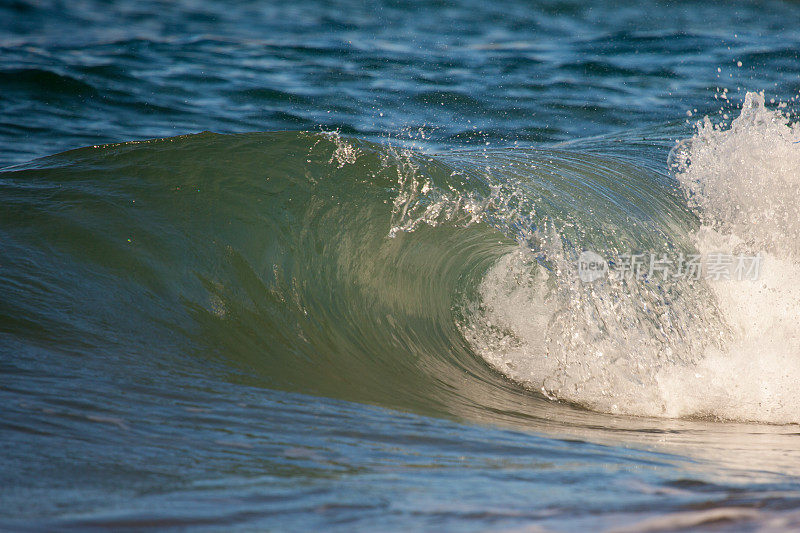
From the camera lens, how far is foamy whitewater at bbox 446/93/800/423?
10.6 feet

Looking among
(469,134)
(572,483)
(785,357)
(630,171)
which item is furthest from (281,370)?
(469,134)

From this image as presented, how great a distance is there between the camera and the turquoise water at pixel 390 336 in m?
1.93

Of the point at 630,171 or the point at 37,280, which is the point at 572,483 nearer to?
the point at 37,280

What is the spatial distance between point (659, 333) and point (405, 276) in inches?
53.0

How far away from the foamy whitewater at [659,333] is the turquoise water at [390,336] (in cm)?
1

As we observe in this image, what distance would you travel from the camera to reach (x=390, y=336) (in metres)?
3.70

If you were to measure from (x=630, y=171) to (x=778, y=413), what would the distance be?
2840 millimetres

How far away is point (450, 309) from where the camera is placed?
3.98 m

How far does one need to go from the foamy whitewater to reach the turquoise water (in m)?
0.01

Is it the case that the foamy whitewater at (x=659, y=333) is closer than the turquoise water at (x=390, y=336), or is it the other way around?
the turquoise water at (x=390, y=336)
